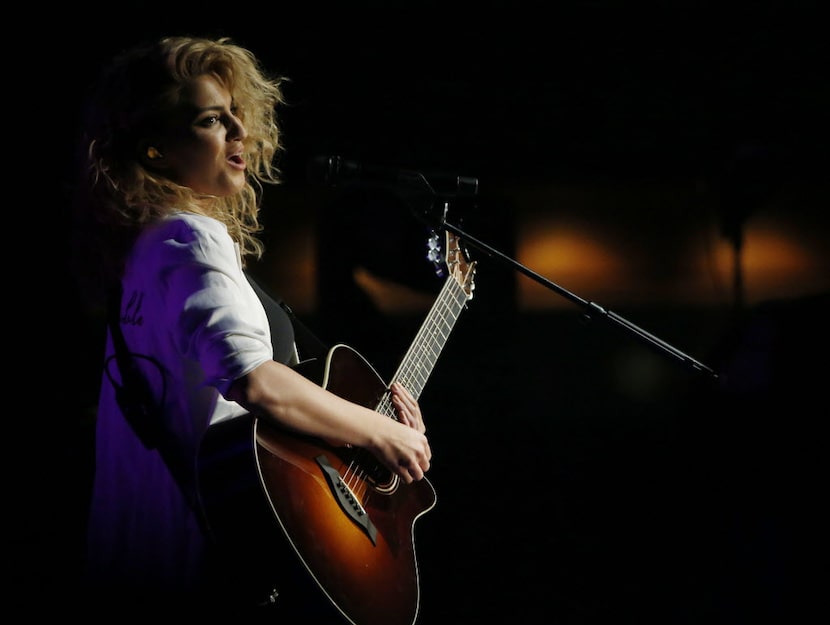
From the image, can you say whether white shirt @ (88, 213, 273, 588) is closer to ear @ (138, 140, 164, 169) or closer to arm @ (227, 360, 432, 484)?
arm @ (227, 360, 432, 484)

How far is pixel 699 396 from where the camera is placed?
3244 mm

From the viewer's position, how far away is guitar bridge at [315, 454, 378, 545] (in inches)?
51.4

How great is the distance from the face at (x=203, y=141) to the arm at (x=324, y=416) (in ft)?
1.51

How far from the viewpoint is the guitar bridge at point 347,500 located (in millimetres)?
1306

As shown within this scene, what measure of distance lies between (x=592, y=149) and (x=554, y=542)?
164cm

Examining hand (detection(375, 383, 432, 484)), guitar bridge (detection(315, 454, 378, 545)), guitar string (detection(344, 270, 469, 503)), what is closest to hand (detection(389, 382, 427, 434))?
guitar string (detection(344, 270, 469, 503))

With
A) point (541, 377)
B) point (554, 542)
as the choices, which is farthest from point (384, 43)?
point (554, 542)

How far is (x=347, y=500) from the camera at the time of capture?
4.36 feet

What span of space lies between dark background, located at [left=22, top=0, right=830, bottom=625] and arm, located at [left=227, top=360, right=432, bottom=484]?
1.37 meters

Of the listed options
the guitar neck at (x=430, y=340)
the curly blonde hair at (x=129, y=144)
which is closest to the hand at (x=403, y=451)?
the guitar neck at (x=430, y=340)

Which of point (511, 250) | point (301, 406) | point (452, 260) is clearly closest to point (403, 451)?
point (301, 406)

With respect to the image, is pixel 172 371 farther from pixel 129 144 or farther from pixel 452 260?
pixel 452 260

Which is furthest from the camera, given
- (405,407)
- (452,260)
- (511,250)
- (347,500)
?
(511,250)

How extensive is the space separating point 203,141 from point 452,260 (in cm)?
82
